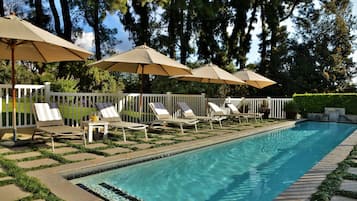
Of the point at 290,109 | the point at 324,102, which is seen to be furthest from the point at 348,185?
the point at 324,102

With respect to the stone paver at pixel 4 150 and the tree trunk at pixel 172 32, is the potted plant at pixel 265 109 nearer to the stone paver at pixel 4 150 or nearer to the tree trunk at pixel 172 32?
the tree trunk at pixel 172 32

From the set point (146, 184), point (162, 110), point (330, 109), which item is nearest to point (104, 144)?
point (146, 184)

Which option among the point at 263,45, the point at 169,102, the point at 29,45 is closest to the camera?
the point at 29,45

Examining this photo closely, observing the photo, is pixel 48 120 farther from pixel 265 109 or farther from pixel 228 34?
pixel 228 34

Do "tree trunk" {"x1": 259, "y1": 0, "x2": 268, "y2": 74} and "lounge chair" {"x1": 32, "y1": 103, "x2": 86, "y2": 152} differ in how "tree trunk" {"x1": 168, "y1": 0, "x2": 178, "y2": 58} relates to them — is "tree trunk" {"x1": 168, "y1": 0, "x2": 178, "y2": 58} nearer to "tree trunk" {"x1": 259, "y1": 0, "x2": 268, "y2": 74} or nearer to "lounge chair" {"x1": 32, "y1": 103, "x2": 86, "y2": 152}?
"tree trunk" {"x1": 259, "y1": 0, "x2": 268, "y2": 74}

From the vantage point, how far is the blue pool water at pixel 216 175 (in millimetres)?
3910

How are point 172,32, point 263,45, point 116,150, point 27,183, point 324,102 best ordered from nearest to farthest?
point 27,183 < point 116,150 < point 324,102 < point 172,32 < point 263,45

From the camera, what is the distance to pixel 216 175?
4824 millimetres

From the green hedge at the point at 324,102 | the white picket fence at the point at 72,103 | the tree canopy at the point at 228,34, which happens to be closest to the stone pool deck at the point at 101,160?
the white picket fence at the point at 72,103

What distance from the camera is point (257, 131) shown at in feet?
30.8

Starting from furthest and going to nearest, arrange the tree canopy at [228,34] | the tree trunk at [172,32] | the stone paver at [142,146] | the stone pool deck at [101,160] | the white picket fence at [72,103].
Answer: the tree trunk at [172,32] → the tree canopy at [228,34] → the white picket fence at [72,103] → the stone paver at [142,146] → the stone pool deck at [101,160]

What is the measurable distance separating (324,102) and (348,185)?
43.5ft

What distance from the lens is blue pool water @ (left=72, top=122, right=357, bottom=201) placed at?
3910 mm

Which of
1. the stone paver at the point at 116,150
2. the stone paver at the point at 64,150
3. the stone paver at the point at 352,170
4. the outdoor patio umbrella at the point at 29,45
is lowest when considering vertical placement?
the stone paver at the point at 352,170
